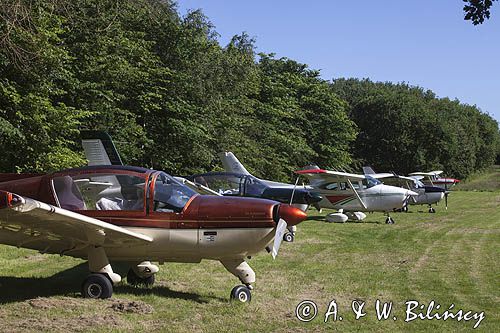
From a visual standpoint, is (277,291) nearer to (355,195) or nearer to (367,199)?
(355,195)

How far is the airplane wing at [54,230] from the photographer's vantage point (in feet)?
19.4

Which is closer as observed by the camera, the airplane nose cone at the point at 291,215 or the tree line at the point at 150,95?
the airplane nose cone at the point at 291,215

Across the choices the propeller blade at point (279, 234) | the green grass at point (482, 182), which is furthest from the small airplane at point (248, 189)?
the green grass at point (482, 182)

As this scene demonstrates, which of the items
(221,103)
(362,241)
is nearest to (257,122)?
(221,103)

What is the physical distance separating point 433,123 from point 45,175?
68891 millimetres

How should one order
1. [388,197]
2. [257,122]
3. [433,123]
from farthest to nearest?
[433,123] < [257,122] < [388,197]

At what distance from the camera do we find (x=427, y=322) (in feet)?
20.7

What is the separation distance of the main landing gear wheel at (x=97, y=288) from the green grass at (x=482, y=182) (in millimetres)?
65546

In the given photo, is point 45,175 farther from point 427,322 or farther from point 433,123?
point 433,123

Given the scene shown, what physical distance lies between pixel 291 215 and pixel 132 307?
2156 millimetres

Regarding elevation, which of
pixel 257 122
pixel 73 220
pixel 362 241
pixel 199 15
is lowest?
pixel 362 241

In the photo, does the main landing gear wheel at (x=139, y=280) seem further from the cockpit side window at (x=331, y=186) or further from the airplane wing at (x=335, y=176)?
the cockpit side window at (x=331, y=186)

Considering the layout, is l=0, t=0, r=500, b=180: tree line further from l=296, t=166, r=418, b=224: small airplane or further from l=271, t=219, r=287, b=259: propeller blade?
l=296, t=166, r=418, b=224: small airplane

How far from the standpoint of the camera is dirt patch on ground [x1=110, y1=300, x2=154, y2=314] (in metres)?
6.35
